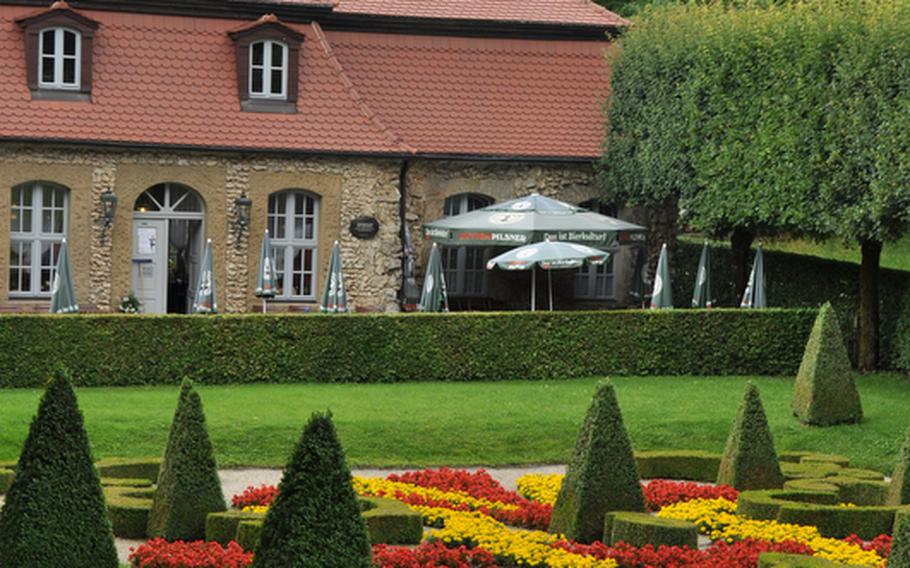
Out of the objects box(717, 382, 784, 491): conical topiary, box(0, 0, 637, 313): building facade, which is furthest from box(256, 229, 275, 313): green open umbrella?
box(717, 382, 784, 491): conical topiary

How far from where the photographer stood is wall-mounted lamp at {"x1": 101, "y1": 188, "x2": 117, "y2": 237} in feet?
105

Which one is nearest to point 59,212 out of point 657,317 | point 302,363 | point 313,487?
point 302,363

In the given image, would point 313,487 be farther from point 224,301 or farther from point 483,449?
point 224,301

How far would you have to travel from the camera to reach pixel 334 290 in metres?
30.0

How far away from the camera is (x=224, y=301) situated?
3306cm

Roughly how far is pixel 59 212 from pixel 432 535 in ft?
55.4

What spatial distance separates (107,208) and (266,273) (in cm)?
330

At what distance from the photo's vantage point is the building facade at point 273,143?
32.3 m

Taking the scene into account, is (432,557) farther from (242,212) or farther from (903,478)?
(242,212)

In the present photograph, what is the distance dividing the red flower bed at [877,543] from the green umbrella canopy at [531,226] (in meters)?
14.2

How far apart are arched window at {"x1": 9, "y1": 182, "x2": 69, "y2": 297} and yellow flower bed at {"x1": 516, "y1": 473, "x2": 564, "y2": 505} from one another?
14109 mm

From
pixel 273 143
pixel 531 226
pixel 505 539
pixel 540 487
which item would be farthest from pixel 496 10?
pixel 505 539

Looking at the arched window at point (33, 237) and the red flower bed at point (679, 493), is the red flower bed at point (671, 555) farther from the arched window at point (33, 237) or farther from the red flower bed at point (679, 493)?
the arched window at point (33, 237)

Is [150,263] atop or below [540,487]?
atop
